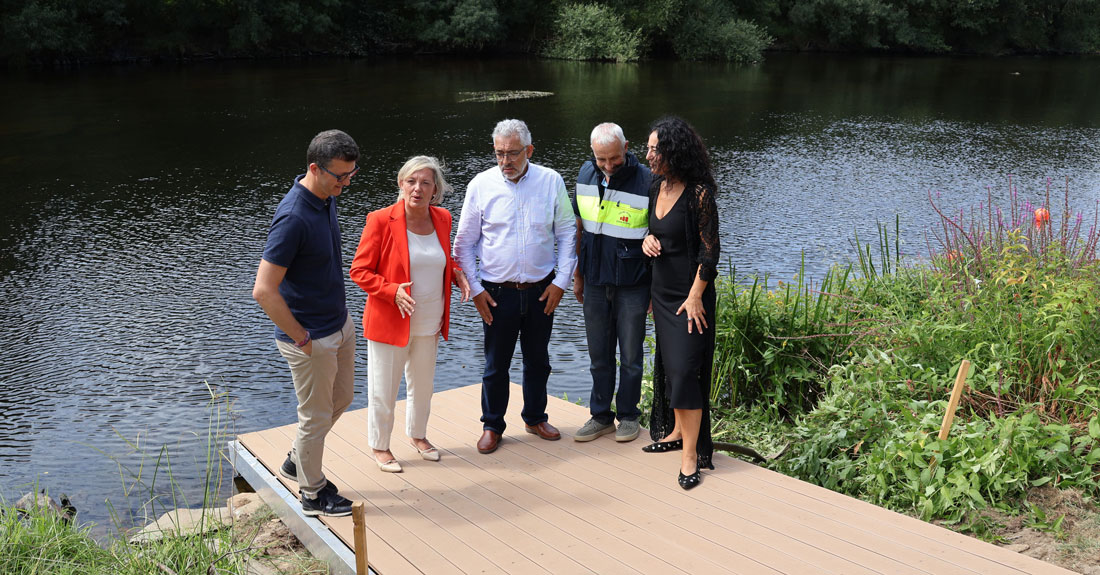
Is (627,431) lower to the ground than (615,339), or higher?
lower

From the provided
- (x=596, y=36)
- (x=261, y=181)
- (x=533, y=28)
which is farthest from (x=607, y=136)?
(x=533, y=28)

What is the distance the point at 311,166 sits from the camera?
137 inches

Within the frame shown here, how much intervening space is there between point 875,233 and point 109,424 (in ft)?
29.5

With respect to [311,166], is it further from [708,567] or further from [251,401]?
[251,401]

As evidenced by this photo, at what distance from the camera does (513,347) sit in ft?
14.3

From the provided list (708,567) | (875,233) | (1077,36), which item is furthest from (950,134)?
(1077,36)

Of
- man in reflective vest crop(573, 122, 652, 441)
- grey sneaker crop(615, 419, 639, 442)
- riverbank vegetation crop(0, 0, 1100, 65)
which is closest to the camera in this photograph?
man in reflective vest crop(573, 122, 652, 441)

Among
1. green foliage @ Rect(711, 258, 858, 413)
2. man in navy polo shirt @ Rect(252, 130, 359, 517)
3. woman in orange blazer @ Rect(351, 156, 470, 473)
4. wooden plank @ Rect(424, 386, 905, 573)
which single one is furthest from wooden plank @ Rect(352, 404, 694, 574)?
green foliage @ Rect(711, 258, 858, 413)

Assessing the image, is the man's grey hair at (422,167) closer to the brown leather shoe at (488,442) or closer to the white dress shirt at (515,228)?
the white dress shirt at (515,228)

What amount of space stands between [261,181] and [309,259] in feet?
37.5

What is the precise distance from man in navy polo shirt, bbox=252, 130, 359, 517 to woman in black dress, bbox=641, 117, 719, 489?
132 centimetres

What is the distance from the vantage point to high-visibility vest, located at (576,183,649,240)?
4203mm

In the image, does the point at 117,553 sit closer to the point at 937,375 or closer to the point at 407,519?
the point at 407,519

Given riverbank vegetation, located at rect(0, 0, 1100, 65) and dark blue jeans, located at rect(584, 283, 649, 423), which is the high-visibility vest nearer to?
dark blue jeans, located at rect(584, 283, 649, 423)
